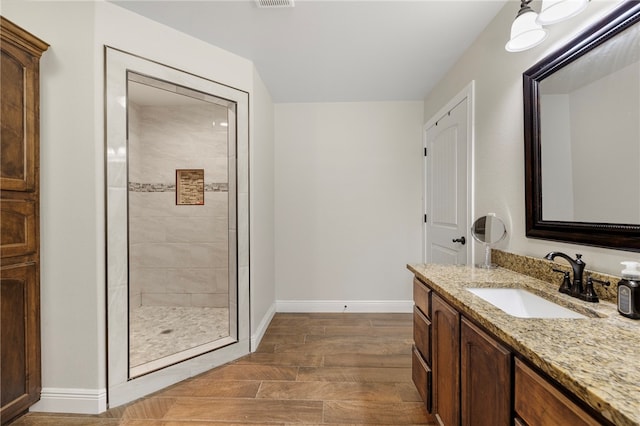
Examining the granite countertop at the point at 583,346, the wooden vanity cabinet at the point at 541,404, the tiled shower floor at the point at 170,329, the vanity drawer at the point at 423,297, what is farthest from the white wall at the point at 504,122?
the tiled shower floor at the point at 170,329

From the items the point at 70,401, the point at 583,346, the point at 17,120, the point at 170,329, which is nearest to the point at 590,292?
the point at 583,346

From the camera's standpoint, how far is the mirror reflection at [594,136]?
1027mm

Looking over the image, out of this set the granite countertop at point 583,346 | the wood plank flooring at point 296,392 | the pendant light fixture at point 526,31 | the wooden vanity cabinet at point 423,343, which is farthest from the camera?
the wood plank flooring at point 296,392

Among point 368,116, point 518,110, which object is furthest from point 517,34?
point 368,116

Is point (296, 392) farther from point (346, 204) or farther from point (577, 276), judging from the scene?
point (346, 204)

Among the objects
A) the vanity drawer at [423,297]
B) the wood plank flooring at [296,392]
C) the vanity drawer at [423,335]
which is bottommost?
the wood plank flooring at [296,392]

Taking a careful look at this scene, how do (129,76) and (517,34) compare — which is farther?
(129,76)

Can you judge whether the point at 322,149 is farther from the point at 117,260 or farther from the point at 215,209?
the point at 117,260

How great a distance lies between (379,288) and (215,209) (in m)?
2.19

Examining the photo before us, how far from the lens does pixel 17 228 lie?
1539 millimetres

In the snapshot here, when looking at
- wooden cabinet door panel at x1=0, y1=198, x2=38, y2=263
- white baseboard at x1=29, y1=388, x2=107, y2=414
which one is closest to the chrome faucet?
white baseboard at x1=29, y1=388, x2=107, y2=414

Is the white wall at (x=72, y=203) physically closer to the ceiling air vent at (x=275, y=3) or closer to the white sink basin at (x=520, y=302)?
the ceiling air vent at (x=275, y=3)

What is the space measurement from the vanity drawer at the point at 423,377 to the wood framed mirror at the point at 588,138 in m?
0.93

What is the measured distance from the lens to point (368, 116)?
10.8ft
